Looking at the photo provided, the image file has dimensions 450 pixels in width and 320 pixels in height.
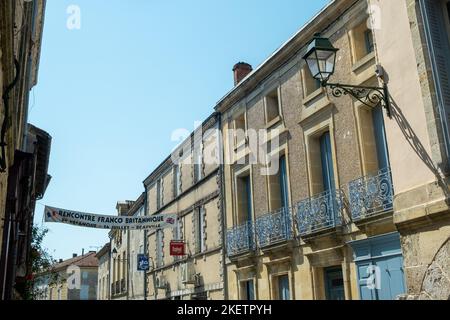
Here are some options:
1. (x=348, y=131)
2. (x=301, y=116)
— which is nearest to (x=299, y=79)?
(x=301, y=116)

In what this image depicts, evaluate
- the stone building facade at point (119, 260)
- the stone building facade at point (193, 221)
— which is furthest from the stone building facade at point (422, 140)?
the stone building facade at point (119, 260)

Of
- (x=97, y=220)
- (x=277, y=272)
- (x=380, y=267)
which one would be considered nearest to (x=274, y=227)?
(x=277, y=272)

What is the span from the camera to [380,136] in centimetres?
1001

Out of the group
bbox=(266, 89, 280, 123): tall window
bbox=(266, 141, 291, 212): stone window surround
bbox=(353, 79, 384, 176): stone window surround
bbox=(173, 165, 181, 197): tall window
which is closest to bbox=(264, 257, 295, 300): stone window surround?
bbox=(266, 141, 291, 212): stone window surround

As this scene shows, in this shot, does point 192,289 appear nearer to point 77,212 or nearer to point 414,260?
point 77,212

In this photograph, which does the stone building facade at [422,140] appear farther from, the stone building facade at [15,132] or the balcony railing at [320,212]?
the stone building facade at [15,132]

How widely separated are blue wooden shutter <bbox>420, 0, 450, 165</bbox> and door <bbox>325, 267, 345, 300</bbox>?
518cm

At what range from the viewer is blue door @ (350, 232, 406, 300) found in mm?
8781

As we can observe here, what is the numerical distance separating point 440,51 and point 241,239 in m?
8.76

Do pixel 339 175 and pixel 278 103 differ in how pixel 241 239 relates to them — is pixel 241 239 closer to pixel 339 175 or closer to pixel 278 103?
pixel 278 103

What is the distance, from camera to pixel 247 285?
563 inches

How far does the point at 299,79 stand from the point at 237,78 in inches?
194

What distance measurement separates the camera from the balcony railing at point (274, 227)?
481 inches

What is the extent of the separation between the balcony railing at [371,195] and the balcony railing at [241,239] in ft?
14.4
